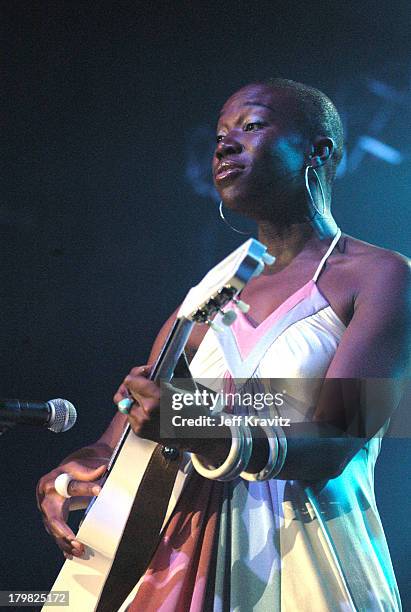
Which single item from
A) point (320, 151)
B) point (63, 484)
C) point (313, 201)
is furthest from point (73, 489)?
point (320, 151)

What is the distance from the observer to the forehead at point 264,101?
201cm

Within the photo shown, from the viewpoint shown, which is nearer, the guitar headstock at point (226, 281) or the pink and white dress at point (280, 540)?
the guitar headstock at point (226, 281)

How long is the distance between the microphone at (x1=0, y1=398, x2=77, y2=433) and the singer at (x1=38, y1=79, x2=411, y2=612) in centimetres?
15

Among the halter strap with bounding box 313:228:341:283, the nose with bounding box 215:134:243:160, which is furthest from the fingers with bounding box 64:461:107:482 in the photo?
the nose with bounding box 215:134:243:160

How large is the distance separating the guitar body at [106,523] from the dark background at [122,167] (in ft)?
3.48

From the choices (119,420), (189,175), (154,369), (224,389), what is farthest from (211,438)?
(189,175)

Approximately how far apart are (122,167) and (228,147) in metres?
0.94

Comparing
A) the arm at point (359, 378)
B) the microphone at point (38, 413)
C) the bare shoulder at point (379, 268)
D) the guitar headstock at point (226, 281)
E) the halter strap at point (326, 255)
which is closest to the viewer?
the guitar headstock at point (226, 281)

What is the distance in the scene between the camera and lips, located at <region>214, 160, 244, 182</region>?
6.37ft

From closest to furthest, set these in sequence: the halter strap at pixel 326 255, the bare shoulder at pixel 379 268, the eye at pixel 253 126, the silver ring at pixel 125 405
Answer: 1. the silver ring at pixel 125 405
2. the bare shoulder at pixel 379 268
3. the halter strap at pixel 326 255
4. the eye at pixel 253 126

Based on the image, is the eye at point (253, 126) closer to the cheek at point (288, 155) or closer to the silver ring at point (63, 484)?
the cheek at point (288, 155)

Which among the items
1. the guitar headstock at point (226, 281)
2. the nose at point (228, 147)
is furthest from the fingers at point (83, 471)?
the nose at point (228, 147)

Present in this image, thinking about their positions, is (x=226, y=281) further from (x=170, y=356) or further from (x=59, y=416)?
(x=59, y=416)

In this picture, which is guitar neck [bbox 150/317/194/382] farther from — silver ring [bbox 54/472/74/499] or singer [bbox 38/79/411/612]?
silver ring [bbox 54/472/74/499]
